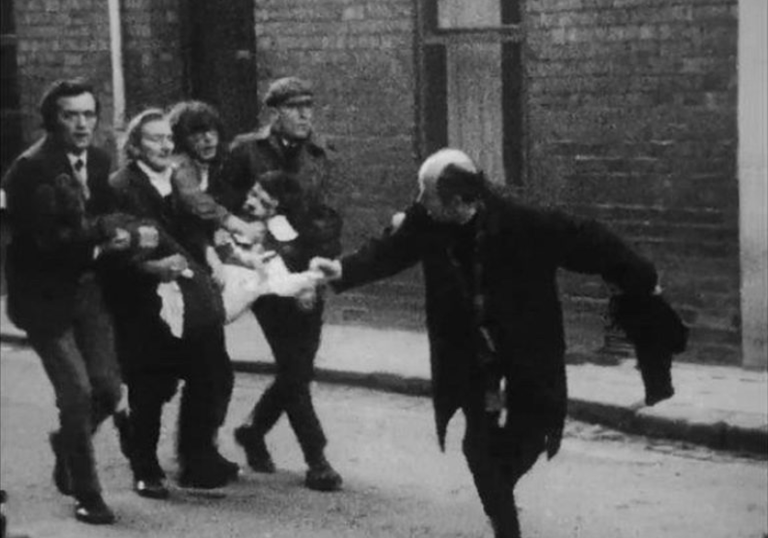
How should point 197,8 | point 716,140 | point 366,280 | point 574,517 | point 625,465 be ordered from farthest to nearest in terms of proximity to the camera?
point 197,8 → point 716,140 → point 625,465 → point 574,517 → point 366,280

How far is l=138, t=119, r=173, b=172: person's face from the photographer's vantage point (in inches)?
362

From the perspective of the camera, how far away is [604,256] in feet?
25.4

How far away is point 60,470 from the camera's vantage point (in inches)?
372

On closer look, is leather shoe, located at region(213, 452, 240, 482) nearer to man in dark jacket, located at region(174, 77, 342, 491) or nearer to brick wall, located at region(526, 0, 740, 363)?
man in dark jacket, located at region(174, 77, 342, 491)

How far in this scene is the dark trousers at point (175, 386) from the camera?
934 cm

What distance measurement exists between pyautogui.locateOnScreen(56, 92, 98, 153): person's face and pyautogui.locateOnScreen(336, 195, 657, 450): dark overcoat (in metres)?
1.53

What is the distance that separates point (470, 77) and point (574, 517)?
506cm

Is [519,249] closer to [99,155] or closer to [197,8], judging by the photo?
[99,155]

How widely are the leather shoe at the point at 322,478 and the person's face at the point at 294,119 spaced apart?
4.78 ft

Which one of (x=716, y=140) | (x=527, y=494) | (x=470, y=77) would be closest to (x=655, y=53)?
(x=716, y=140)

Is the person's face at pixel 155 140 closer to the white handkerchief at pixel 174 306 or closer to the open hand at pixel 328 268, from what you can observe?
the white handkerchief at pixel 174 306

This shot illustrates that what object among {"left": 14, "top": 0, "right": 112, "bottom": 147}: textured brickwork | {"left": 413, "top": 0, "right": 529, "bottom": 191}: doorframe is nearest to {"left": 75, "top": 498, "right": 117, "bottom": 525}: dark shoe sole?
{"left": 413, "top": 0, "right": 529, "bottom": 191}: doorframe

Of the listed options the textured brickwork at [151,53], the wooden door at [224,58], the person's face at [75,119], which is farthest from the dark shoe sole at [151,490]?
the textured brickwork at [151,53]

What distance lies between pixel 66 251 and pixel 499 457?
6.88ft
